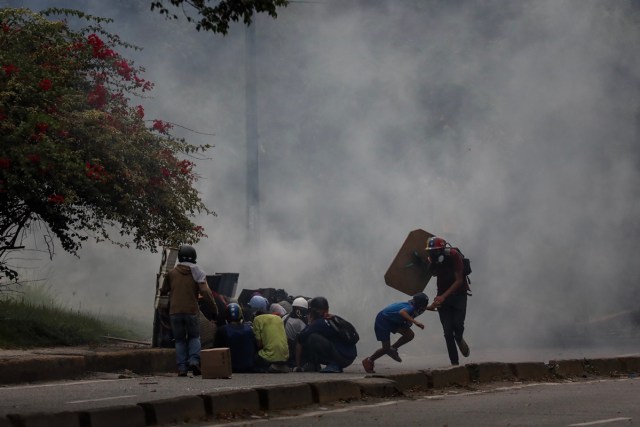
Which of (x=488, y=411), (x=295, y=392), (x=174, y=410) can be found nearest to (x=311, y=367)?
(x=295, y=392)

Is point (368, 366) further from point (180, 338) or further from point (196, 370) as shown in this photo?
point (180, 338)

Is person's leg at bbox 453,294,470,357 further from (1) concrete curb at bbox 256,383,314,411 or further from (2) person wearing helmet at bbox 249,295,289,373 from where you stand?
(1) concrete curb at bbox 256,383,314,411

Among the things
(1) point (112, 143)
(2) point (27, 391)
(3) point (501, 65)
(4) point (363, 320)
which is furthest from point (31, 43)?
(3) point (501, 65)

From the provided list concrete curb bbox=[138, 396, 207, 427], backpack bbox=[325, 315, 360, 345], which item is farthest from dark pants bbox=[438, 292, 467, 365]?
concrete curb bbox=[138, 396, 207, 427]

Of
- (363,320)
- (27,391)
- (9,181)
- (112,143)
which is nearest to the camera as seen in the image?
(27,391)

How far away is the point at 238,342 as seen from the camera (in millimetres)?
12789

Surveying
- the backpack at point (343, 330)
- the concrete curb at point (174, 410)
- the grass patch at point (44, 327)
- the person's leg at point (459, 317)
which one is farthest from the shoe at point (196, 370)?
the concrete curb at point (174, 410)

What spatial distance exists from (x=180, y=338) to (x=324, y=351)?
69.7 inches

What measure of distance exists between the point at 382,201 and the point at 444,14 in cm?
471

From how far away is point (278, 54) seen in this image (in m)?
28.1

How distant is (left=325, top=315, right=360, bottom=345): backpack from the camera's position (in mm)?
13000

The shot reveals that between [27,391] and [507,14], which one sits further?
[507,14]

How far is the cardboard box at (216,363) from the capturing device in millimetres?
11305

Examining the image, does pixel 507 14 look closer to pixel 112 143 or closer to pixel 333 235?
pixel 333 235
